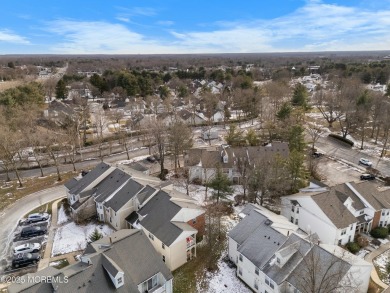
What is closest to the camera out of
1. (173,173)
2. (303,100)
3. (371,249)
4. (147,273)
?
(147,273)

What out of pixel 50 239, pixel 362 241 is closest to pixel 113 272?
pixel 50 239

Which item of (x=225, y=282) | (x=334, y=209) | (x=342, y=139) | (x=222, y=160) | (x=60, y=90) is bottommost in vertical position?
(x=225, y=282)

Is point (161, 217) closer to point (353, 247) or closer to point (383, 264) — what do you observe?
point (353, 247)

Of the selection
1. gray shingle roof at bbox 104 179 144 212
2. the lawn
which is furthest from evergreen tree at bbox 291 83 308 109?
the lawn

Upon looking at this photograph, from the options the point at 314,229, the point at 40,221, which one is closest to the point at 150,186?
the point at 40,221

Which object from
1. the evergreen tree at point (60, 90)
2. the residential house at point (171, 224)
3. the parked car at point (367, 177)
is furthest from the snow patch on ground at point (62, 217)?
the evergreen tree at point (60, 90)

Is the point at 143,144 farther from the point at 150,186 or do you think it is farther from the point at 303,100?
the point at 303,100

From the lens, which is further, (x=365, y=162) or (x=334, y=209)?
(x=365, y=162)
